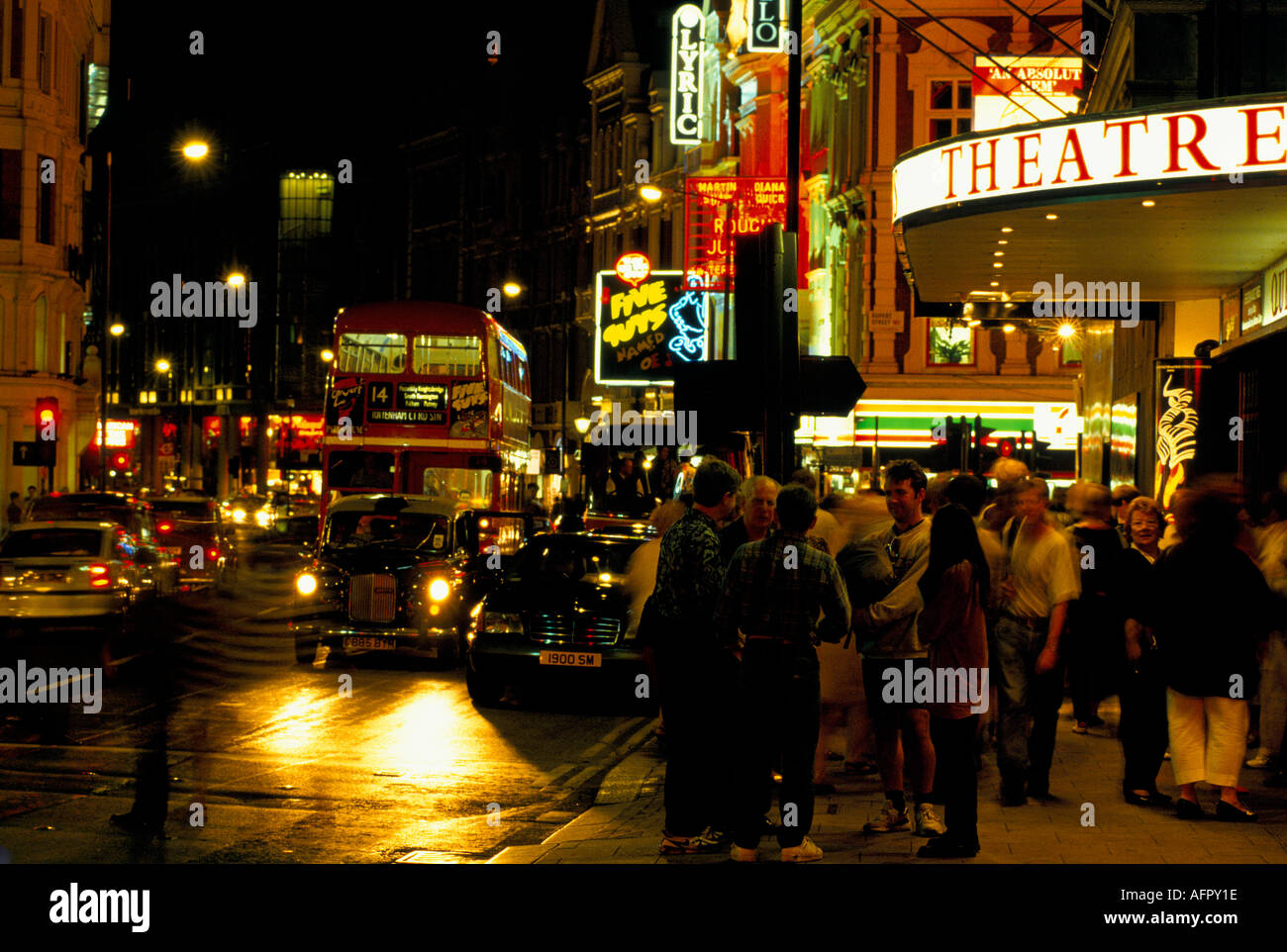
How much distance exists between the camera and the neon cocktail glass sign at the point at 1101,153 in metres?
12.9

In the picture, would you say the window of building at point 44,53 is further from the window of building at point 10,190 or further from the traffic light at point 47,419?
the traffic light at point 47,419

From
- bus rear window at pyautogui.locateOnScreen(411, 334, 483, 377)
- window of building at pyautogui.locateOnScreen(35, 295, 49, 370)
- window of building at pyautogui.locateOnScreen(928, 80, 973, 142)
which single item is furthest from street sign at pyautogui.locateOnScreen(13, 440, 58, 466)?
window of building at pyautogui.locateOnScreen(928, 80, 973, 142)

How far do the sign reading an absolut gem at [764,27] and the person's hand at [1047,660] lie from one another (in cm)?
3678

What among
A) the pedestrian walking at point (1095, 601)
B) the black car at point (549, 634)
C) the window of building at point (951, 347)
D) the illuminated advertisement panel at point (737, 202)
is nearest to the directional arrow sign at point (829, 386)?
the pedestrian walking at point (1095, 601)

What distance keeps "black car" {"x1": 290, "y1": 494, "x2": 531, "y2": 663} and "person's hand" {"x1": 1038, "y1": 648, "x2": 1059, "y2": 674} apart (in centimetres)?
954

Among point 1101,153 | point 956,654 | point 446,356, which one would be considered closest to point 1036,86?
point 446,356

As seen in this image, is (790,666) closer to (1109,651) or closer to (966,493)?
(966,493)

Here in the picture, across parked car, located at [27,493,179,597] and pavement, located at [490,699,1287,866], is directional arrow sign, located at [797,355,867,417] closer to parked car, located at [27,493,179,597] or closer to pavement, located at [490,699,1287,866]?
pavement, located at [490,699,1287,866]

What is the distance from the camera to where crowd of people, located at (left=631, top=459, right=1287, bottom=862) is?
859cm

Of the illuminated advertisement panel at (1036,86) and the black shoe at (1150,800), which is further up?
the illuminated advertisement panel at (1036,86)

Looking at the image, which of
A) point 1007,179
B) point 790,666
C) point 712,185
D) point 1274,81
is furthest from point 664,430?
point 790,666
